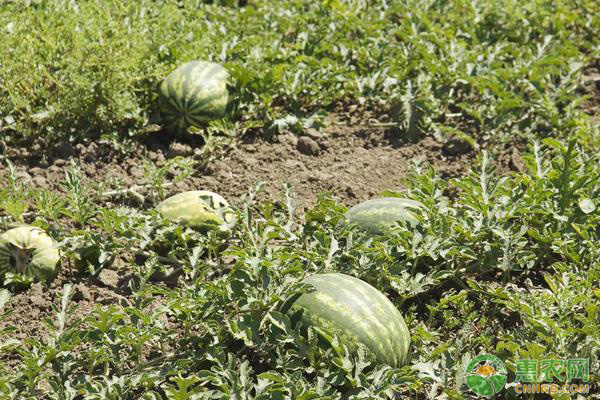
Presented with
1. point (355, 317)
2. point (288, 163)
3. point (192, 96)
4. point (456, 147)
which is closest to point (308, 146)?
point (288, 163)

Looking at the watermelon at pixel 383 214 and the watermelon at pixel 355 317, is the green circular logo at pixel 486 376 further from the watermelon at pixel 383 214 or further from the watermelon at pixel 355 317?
the watermelon at pixel 383 214

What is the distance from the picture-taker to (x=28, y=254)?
407 cm

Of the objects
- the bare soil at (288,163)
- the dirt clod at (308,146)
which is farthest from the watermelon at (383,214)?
the dirt clod at (308,146)

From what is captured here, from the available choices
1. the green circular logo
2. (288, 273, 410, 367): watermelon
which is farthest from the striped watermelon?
the green circular logo

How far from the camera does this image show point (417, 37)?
5.98 metres

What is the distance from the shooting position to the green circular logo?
3400 millimetres

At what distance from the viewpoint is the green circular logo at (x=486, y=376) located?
340 cm

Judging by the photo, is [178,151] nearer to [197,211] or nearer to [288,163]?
[288,163]

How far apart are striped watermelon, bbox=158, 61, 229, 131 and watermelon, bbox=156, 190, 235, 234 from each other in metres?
0.93

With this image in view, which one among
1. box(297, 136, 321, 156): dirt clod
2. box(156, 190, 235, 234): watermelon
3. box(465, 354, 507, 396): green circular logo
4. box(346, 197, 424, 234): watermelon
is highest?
box(346, 197, 424, 234): watermelon

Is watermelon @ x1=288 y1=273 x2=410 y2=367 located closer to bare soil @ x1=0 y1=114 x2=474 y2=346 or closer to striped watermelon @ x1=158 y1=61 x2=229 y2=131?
bare soil @ x1=0 y1=114 x2=474 y2=346

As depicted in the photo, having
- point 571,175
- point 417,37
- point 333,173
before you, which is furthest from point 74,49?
point 571,175

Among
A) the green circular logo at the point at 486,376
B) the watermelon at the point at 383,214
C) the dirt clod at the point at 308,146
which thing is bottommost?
the green circular logo at the point at 486,376

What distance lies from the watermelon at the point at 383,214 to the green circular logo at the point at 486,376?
79cm
